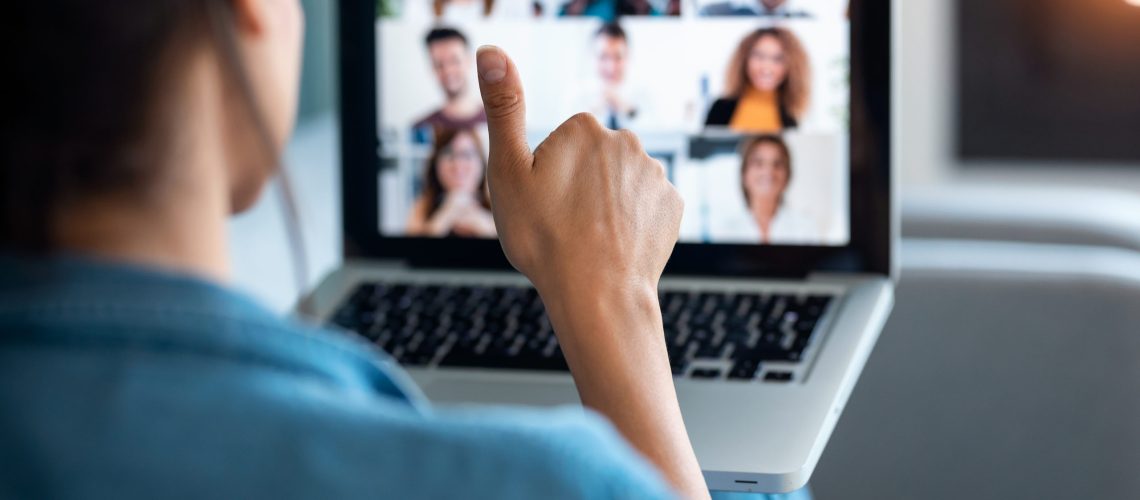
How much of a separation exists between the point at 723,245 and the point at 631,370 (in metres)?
0.42

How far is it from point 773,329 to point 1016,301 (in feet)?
0.59

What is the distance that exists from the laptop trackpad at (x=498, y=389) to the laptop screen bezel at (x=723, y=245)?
0.18 m

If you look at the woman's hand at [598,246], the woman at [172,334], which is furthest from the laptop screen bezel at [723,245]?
the woman at [172,334]

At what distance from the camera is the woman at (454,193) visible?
38.5 inches

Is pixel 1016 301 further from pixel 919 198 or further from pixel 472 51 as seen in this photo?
pixel 472 51

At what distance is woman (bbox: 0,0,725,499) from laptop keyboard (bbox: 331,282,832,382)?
42cm

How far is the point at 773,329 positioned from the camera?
0.86m

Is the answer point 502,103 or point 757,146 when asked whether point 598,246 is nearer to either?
point 502,103

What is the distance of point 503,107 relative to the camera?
60cm

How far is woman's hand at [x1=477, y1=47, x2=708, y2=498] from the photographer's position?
536mm

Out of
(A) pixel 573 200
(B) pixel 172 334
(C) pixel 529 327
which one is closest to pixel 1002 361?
(C) pixel 529 327

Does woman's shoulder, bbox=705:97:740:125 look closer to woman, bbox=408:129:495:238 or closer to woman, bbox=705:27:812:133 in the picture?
woman, bbox=705:27:812:133

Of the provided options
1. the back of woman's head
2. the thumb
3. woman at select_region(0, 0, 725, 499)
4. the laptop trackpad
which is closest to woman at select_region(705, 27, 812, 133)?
the back of woman's head

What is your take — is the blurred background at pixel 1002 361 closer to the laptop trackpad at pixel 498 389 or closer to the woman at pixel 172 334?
the laptop trackpad at pixel 498 389
